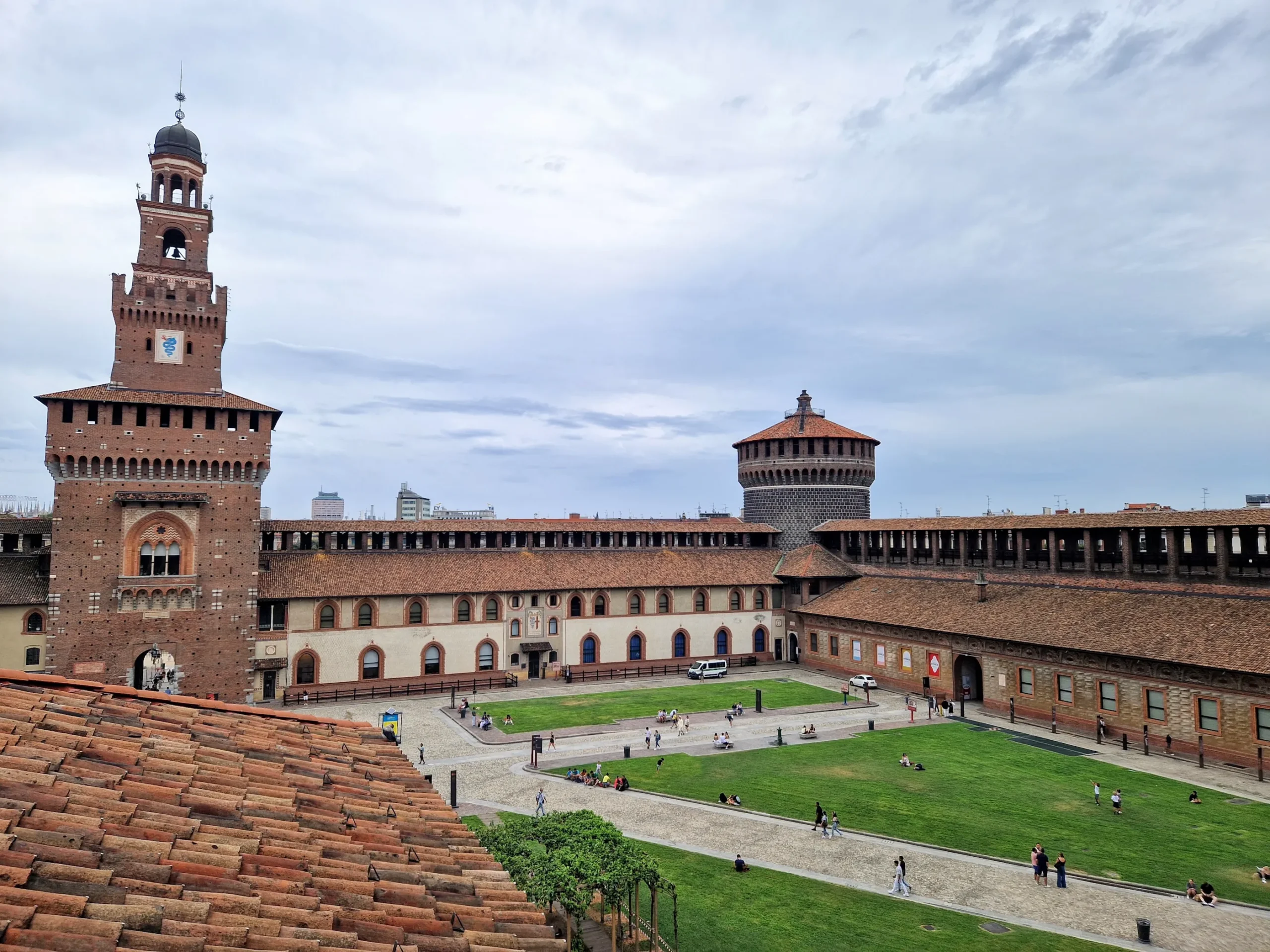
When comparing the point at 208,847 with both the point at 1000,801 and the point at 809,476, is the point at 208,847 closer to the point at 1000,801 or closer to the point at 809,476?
the point at 1000,801

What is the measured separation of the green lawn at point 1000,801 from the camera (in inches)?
998

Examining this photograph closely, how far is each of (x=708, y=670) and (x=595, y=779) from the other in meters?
26.5

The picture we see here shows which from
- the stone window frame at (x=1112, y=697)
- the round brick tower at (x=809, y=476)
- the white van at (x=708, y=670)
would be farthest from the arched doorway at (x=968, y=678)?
the round brick tower at (x=809, y=476)

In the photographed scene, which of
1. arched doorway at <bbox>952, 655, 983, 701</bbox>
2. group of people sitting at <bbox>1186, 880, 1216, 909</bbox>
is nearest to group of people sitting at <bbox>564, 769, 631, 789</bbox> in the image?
group of people sitting at <bbox>1186, 880, 1216, 909</bbox>

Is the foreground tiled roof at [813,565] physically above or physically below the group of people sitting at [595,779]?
above

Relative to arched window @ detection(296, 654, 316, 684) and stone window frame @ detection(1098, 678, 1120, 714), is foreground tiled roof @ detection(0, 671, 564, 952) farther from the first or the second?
arched window @ detection(296, 654, 316, 684)

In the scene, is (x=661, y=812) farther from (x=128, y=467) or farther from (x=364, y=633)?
(x=128, y=467)

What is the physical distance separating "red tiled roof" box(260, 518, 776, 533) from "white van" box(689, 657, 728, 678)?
13021mm

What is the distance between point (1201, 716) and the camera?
3647cm

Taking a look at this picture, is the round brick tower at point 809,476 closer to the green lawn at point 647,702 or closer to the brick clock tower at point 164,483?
the green lawn at point 647,702

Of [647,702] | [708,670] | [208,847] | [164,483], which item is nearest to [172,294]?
[164,483]

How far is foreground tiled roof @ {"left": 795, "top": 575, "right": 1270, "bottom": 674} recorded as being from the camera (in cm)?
3656

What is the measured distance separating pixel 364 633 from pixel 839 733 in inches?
1239

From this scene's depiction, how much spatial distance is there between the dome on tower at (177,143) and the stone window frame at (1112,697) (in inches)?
2514
